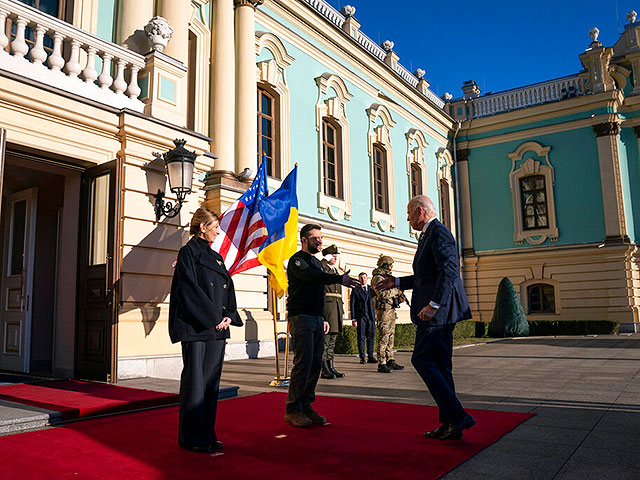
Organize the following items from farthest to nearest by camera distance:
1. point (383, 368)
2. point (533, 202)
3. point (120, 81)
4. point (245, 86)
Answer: point (533, 202) < point (245, 86) < point (383, 368) < point (120, 81)

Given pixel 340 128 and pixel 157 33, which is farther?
pixel 340 128

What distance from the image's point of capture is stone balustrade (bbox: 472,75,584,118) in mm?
23500

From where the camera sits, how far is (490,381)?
749 centimetres

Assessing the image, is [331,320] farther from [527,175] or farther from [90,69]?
[527,175]

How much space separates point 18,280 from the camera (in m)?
8.72

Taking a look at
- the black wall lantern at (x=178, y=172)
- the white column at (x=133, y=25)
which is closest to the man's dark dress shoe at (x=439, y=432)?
the black wall lantern at (x=178, y=172)

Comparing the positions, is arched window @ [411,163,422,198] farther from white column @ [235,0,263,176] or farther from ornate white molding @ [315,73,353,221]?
white column @ [235,0,263,176]

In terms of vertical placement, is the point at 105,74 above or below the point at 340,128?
below

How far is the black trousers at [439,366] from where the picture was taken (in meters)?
4.09

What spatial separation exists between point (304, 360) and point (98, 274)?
4.03m

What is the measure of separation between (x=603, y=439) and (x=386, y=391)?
9.76ft

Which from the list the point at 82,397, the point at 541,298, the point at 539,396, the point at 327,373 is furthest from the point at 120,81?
the point at 541,298

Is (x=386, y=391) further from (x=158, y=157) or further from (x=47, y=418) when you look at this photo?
(x=158, y=157)

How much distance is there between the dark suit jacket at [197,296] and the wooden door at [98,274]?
139 inches
